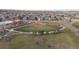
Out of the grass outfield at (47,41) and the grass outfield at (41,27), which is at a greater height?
the grass outfield at (41,27)

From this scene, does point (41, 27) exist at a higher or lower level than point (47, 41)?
higher

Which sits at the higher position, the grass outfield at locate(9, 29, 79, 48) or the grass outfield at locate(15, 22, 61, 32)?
the grass outfield at locate(15, 22, 61, 32)
